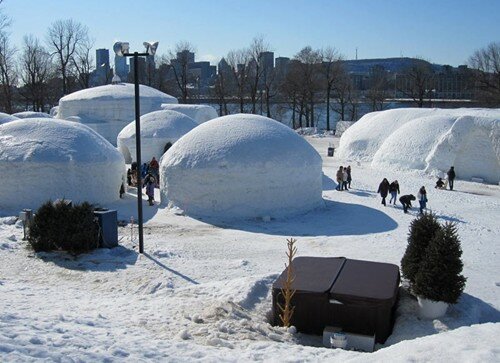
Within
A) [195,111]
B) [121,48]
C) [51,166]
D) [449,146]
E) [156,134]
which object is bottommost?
[51,166]

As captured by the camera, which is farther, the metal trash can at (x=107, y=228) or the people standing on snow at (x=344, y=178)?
the people standing on snow at (x=344, y=178)

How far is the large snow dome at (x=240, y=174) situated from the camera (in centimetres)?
1822

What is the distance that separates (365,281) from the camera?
9.86 metres

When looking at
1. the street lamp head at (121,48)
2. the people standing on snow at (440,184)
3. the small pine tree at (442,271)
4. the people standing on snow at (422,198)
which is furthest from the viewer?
the people standing on snow at (440,184)

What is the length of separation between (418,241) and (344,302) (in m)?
2.39

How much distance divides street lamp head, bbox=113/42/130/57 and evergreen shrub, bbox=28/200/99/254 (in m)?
3.97

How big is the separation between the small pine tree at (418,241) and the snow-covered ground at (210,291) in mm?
582

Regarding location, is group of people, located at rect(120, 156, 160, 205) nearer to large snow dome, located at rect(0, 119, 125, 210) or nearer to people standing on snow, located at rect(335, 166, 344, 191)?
large snow dome, located at rect(0, 119, 125, 210)

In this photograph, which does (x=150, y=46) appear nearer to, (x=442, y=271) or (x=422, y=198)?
(x=442, y=271)

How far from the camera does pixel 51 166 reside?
1903 cm

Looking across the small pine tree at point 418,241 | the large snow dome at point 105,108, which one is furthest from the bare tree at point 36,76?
the small pine tree at point 418,241

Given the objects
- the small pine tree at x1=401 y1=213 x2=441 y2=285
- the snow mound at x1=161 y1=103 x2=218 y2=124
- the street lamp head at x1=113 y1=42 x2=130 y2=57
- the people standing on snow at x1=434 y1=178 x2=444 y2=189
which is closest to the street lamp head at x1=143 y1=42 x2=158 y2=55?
the street lamp head at x1=113 y1=42 x2=130 y2=57

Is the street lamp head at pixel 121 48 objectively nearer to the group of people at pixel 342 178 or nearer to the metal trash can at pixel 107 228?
the metal trash can at pixel 107 228

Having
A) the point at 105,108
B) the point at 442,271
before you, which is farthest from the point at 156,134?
the point at 442,271
